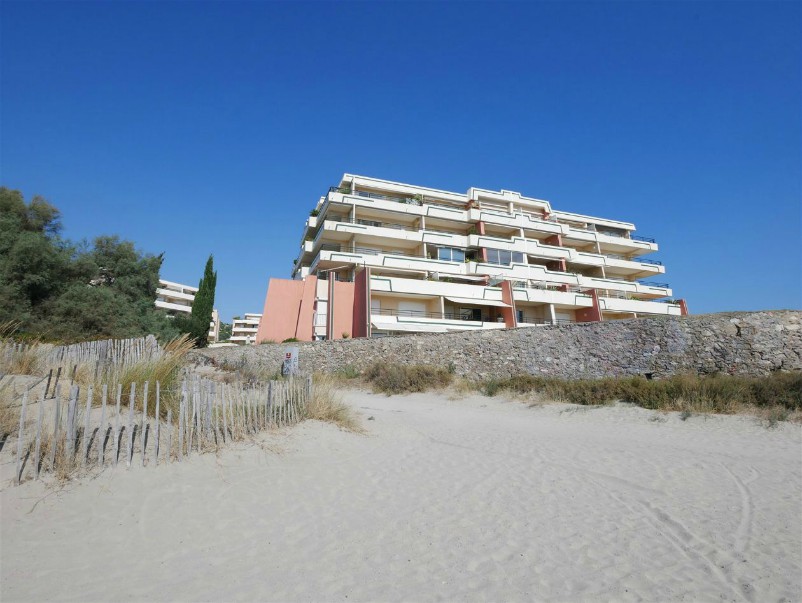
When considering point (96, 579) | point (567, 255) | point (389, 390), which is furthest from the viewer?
point (567, 255)

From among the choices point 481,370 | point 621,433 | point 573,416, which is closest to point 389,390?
point 481,370

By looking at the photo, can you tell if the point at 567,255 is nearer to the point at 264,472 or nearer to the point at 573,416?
the point at 573,416

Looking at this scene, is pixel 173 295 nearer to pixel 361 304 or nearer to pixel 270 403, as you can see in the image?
pixel 361 304

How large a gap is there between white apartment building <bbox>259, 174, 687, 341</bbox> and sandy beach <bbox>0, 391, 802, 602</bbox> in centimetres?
2185

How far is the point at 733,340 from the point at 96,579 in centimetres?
1897

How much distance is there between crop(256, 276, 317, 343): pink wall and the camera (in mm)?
28984

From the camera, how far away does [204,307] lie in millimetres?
34500

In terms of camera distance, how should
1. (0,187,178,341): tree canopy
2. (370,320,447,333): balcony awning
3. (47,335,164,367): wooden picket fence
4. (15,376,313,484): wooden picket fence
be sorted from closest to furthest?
(15,376,313,484): wooden picket fence → (47,335,164,367): wooden picket fence → (0,187,178,341): tree canopy → (370,320,447,333): balcony awning

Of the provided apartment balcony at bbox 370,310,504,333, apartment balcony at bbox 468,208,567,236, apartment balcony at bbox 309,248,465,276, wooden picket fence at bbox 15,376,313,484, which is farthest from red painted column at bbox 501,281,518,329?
wooden picket fence at bbox 15,376,313,484

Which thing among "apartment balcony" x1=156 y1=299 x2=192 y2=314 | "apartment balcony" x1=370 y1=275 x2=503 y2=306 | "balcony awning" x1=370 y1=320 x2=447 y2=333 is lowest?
"balcony awning" x1=370 y1=320 x2=447 y2=333

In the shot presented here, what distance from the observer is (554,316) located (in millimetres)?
36250

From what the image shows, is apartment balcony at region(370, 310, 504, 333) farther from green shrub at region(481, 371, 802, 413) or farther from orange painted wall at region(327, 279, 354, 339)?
green shrub at region(481, 371, 802, 413)

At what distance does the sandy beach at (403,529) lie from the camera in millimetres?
3266

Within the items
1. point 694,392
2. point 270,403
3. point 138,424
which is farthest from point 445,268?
point 138,424
